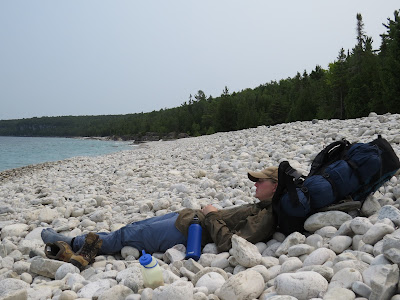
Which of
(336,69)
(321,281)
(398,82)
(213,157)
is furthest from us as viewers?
(336,69)

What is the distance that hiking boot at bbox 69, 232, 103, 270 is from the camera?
3498 mm

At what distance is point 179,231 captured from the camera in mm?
3893

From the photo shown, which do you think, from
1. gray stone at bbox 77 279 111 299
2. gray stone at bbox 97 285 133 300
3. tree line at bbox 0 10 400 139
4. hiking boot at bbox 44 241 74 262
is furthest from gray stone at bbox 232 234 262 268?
tree line at bbox 0 10 400 139

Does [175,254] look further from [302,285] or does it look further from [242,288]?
[302,285]

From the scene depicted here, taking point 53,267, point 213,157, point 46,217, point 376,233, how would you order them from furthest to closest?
point 213,157
point 46,217
point 53,267
point 376,233

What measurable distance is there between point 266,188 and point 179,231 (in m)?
1.04

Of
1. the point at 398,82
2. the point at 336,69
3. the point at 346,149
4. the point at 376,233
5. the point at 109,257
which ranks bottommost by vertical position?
the point at 109,257

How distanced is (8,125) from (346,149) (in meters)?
206

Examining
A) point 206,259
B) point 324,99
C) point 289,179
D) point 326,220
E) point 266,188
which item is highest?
point 324,99

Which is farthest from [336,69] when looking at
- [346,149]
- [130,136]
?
[130,136]

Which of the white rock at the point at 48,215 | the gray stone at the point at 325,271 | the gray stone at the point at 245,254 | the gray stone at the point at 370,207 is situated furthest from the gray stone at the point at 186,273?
the white rock at the point at 48,215

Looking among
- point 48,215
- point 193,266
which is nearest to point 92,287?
point 193,266

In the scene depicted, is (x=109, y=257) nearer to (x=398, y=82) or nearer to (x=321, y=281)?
(x=321, y=281)

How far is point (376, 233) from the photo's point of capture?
2889mm
